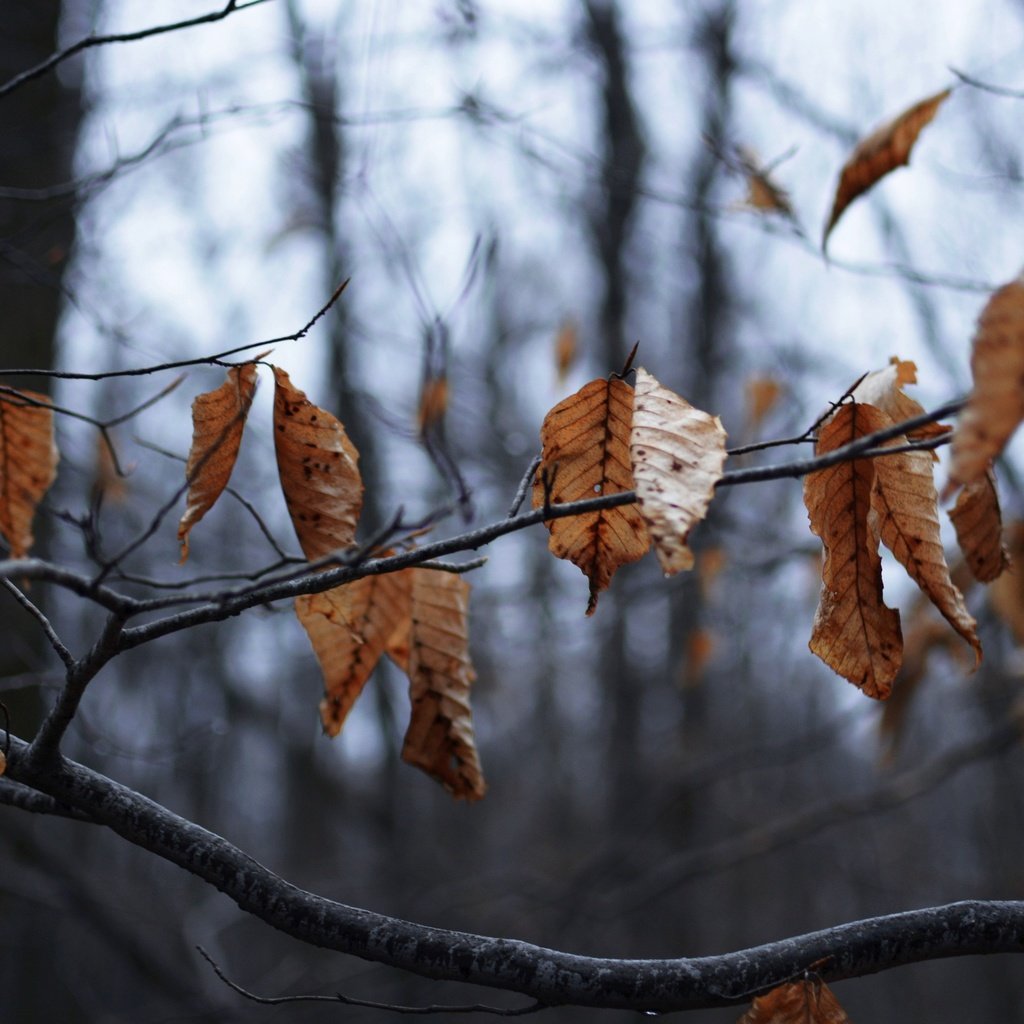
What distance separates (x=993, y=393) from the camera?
536 millimetres

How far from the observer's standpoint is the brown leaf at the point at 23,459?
0.92 m

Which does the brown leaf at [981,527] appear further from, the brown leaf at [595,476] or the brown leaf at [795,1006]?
the brown leaf at [795,1006]

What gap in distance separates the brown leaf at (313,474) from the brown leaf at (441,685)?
0.82 feet

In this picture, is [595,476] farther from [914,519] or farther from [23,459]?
[23,459]

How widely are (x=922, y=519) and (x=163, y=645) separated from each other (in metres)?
5.46

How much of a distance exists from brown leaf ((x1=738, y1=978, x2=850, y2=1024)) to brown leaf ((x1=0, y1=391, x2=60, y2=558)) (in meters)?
0.85

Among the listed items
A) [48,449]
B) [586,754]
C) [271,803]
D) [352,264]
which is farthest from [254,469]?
[271,803]

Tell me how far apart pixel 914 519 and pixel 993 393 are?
0.29m

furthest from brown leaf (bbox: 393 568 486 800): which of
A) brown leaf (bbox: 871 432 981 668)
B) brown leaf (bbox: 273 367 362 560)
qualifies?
brown leaf (bbox: 871 432 981 668)

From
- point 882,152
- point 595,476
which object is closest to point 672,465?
point 595,476

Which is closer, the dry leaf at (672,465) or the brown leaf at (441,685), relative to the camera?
the dry leaf at (672,465)

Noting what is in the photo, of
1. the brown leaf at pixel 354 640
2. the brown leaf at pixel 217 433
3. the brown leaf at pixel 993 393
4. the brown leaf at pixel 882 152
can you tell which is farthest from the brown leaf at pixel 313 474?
the brown leaf at pixel 882 152

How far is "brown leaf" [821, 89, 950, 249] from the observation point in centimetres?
107

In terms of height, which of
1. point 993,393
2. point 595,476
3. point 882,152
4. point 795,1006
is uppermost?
point 882,152
